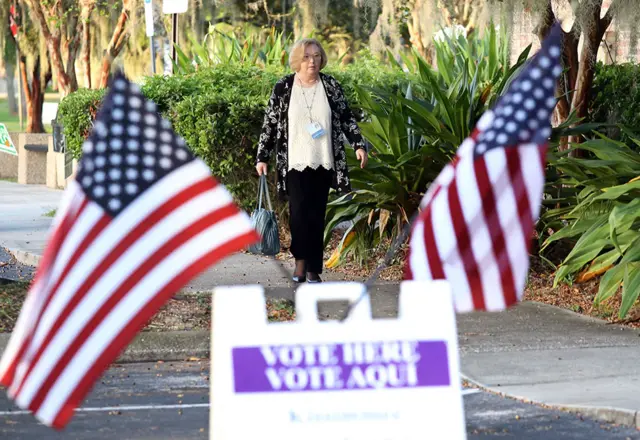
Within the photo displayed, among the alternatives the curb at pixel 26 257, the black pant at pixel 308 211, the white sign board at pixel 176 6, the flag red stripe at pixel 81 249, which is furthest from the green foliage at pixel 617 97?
the flag red stripe at pixel 81 249

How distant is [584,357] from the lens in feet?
26.2

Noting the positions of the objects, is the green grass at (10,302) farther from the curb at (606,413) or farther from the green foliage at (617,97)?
the green foliage at (617,97)

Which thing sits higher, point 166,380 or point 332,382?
point 332,382

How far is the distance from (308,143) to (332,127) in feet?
0.83

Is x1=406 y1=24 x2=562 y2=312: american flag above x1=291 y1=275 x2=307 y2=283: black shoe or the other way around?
above

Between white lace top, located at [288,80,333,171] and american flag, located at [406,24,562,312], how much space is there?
19.0ft

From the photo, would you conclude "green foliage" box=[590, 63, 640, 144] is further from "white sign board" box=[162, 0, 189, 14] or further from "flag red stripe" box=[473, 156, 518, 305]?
"flag red stripe" box=[473, 156, 518, 305]

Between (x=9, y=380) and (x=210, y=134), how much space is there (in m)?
9.64

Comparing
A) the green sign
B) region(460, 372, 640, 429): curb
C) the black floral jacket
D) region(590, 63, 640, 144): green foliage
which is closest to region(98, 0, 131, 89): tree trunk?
the green sign

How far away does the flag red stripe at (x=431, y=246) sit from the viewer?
432 centimetres

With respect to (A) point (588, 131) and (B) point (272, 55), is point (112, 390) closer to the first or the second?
(A) point (588, 131)

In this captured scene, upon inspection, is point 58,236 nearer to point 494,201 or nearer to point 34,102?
point 494,201

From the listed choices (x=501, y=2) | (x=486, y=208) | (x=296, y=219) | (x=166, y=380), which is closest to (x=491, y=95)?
(x=501, y=2)

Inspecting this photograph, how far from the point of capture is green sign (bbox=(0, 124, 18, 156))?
1075 inches
